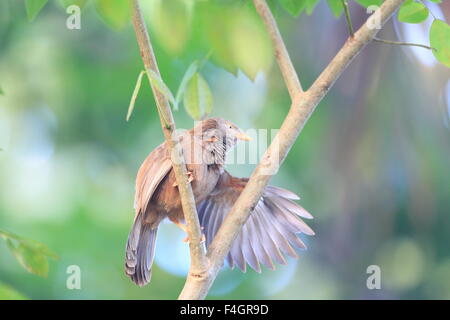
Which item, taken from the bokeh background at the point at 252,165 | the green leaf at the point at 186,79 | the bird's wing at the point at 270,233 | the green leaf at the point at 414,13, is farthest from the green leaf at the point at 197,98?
the bokeh background at the point at 252,165

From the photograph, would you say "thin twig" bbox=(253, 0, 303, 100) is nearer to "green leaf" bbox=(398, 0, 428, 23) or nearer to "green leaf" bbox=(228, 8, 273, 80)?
"green leaf" bbox=(228, 8, 273, 80)

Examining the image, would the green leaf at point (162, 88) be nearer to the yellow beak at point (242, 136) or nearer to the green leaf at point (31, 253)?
the green leaf at point (31, 253)

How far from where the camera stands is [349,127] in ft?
12.5

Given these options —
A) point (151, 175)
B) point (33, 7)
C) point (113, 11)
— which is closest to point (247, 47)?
point (113, 11)

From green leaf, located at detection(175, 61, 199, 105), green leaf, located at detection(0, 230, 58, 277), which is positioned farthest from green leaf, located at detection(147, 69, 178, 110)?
green leaf, located at detection(0, 230, 58, 277)

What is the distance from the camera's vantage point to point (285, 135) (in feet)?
4.59

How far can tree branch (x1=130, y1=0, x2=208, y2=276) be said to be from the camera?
1.20 m

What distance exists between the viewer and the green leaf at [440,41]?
126cm

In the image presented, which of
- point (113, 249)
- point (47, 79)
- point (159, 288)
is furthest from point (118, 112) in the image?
point (159, 288)

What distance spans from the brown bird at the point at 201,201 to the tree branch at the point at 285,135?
1.57 ft

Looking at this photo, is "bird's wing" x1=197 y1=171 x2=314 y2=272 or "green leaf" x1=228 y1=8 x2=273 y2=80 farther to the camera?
"bird's wing" x1=197 y1=171 x2=314 y2=272

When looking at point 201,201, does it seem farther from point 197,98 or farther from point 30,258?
point 30,258

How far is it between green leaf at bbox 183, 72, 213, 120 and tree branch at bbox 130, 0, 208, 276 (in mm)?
71

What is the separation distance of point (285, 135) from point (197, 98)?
345 millimetres
